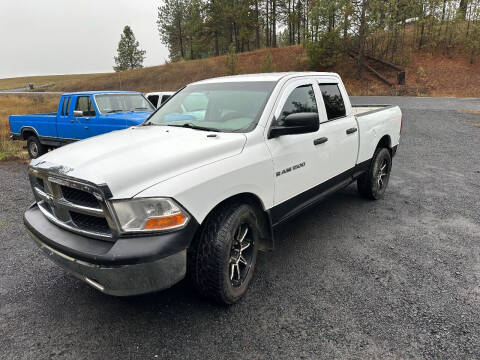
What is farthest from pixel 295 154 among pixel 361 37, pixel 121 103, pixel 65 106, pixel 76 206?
pixel 361 37

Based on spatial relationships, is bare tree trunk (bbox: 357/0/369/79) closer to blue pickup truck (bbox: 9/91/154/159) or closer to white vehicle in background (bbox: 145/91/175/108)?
white vehicle in background (bbox: 145/91/175/108)

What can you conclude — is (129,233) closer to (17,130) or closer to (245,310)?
(245,310)

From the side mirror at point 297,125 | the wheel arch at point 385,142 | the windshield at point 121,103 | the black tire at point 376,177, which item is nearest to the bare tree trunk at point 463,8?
the wheel arch at point 385,142

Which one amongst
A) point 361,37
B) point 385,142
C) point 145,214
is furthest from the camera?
point 361,37

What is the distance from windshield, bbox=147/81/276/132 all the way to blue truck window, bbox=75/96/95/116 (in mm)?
4245

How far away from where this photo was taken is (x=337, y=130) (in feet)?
13.3

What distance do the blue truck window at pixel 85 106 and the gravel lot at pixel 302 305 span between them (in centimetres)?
353

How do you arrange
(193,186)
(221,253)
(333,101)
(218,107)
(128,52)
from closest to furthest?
(193,186) < (221,253) < (218,107) < (333,101) < (128,52)

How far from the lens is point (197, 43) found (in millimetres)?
45969

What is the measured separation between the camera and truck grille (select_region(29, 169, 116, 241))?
226 cm

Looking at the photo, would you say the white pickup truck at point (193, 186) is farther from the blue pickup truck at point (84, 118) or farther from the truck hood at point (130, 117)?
the blue pickup truck at point (84, 118)

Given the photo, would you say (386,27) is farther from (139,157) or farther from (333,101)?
(139,157)

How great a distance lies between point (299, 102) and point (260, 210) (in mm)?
1357

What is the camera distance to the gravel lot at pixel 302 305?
2.40m
